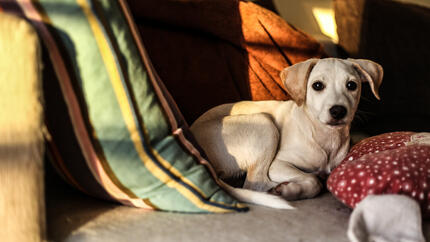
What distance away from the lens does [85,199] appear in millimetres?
1500

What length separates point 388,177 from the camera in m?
1.35

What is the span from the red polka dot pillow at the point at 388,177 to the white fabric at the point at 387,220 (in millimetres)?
67

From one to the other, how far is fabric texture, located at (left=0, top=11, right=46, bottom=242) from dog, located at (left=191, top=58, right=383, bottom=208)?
826mm

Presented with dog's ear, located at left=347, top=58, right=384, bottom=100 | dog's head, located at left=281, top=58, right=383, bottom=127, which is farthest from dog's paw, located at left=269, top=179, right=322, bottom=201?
dog's ear, located at left=347, top=58, right=384, bottom=100

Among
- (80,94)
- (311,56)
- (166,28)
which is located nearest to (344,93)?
(311,56)

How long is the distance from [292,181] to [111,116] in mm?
866

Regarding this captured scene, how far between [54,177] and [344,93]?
1.19 meters

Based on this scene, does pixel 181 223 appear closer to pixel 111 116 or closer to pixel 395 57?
pixel 111 116

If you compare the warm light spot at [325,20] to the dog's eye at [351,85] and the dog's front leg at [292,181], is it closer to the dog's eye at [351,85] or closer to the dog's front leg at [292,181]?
the dog's eye at [351,85]

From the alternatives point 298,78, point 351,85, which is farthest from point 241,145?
point 351,85

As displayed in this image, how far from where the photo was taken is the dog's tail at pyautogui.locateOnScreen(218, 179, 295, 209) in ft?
4.84

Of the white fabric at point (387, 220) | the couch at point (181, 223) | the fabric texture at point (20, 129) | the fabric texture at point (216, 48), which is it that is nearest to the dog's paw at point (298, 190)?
the couch at point (181, 223)

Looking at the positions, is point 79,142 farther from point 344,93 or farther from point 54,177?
point 344,93

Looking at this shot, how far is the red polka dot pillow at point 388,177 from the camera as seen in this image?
1345mm
